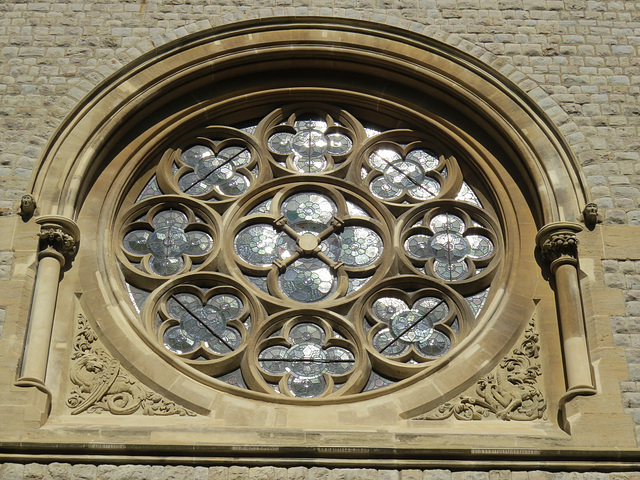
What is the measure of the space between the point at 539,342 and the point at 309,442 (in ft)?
8.44

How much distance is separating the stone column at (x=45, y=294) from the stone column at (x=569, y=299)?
443 cm

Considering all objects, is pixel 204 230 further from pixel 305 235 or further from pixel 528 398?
pixel 528 398

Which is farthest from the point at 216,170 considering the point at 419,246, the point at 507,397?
the point at 507,397

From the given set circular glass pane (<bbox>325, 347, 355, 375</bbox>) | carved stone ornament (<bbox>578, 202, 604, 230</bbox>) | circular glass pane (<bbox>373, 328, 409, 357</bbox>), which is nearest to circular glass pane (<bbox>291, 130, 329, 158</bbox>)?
circular glass pane (<bbox>373, 328, 409, 357</bbox>)

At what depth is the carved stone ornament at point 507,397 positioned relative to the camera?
12.3 m

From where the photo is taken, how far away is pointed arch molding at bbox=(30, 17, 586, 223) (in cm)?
1347

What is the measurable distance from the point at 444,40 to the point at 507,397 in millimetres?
4107

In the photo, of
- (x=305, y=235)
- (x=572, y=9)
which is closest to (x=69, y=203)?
(x=305, y=235)

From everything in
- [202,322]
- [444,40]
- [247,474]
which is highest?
[444,40]

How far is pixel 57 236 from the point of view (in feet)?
42.3

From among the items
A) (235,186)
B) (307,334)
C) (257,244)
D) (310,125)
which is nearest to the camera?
(307,334)

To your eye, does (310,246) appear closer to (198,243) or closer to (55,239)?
(198,243)

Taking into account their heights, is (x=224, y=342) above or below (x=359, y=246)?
below

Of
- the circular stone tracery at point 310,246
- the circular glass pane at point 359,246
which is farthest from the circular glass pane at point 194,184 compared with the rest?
the circular glass pane at point 359,246
